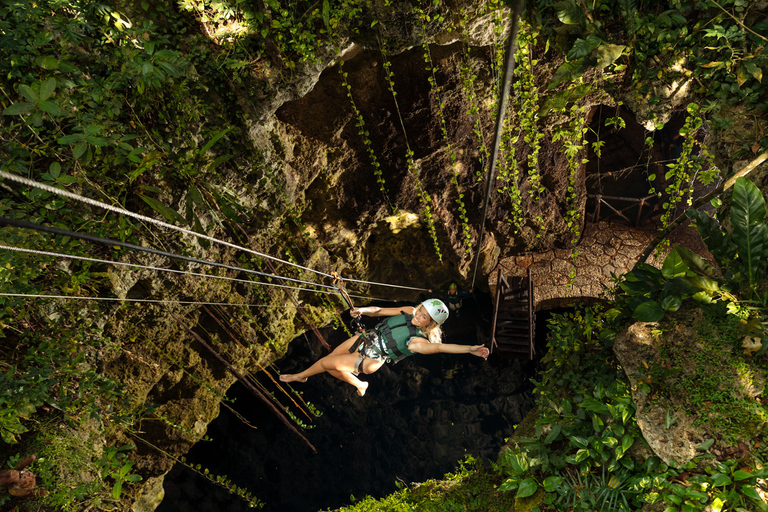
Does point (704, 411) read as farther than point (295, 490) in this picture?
No

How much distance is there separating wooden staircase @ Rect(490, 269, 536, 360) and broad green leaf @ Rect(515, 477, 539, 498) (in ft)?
7.97

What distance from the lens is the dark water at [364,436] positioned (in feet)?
18.3

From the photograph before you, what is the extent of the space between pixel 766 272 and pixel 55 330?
550 cm

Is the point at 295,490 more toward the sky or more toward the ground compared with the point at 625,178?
more toward the ground

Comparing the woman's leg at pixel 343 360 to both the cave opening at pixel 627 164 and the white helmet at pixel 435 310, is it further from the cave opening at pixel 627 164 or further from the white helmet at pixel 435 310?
the cave opening at pixel 627 164

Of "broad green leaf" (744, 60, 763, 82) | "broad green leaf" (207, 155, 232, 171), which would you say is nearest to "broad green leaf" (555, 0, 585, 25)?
"broad green leaf" (744, 60, 763, 82)

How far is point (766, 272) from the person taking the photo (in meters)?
2.89

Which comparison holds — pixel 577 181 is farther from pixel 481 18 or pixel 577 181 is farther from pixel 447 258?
pixel 481 18

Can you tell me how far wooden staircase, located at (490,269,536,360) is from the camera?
568 cm

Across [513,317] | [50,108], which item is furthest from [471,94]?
[50,108]

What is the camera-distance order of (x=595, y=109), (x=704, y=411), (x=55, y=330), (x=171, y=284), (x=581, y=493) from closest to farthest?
(x=704, y=411)
(x=581, y=493)
(x=55, y=330)
(x=171, y=284)
(x=595, y=109)

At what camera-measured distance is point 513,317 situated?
19.1 ft

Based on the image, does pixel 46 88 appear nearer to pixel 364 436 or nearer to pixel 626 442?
pixel 626 442

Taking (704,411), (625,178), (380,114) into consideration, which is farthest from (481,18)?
(625,178)
